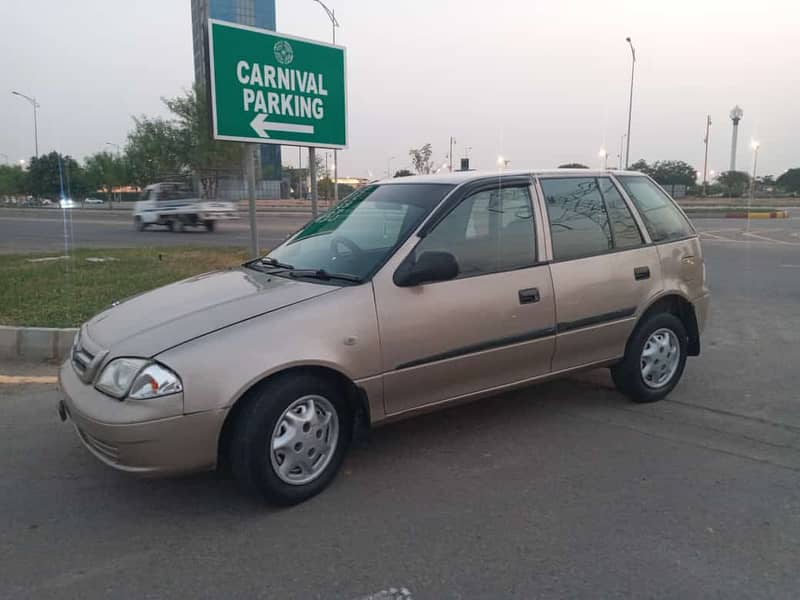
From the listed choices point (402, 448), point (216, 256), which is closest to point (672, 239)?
point (402, 448)

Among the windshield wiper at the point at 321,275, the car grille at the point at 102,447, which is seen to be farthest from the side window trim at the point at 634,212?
the car grille at the point at 102,447

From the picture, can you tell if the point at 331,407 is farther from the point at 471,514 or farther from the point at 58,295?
the point at 58,295

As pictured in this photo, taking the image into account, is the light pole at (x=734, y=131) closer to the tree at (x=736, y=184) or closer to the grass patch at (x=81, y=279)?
the tree at (x=736, y=184)

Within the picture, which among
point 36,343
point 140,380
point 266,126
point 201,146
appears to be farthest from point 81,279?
point 201,146

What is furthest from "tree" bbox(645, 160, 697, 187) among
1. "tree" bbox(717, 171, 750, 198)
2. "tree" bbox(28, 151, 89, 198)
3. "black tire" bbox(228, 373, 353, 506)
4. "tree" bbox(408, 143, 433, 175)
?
"black tire" bbox(228, 373, 353, 506)

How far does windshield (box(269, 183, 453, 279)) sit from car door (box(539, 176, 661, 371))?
2.97 ft

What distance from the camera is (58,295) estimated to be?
7.76m

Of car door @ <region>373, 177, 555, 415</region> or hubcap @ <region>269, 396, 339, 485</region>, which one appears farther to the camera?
car door @ <region>373, 177, 555, 415</region>

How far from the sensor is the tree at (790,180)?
270 feet

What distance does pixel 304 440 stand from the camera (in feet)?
10.5

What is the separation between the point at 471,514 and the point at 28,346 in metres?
4.69

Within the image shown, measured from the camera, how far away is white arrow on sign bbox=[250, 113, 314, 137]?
293 inches

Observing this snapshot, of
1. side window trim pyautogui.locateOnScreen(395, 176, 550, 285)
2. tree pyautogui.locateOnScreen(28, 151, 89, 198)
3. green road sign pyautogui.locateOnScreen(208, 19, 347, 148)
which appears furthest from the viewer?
tree pyautogui.locateOnScreen(28, 151, 89, 198)

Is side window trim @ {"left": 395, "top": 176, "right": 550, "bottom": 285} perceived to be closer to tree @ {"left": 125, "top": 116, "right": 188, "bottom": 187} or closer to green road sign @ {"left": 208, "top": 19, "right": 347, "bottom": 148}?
green road sign @ {"left": 208, "top": 19, "right": 347, "bottom": 148}
